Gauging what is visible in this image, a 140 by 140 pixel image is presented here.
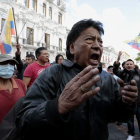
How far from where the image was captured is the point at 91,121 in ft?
3.64

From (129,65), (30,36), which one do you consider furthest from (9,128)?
(30,36)

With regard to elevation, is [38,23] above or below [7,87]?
above

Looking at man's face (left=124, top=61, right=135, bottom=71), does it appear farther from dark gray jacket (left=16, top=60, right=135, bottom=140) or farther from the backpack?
the backpack

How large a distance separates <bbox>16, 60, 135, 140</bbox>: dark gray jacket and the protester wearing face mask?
3.65ft

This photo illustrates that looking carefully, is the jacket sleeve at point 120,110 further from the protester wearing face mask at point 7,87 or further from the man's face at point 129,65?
the man's face at point 129,65

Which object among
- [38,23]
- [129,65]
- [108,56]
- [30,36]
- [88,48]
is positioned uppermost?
[38,23]

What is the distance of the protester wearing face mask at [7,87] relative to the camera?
2080 millimetres

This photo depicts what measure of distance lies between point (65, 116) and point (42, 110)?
0.49 ft

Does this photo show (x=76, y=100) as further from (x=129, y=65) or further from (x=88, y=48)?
(x=129, y=65)

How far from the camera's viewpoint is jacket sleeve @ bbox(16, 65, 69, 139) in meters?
0.86

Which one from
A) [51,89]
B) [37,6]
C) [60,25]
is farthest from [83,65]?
[60,25]

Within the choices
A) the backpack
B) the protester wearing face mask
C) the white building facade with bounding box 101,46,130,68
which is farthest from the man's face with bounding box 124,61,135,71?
the white building facade with bounding box 101,46,130,68

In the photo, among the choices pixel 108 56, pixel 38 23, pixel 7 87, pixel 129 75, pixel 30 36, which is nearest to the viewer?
pixel 7 87

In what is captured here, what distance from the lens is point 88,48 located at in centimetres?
128
